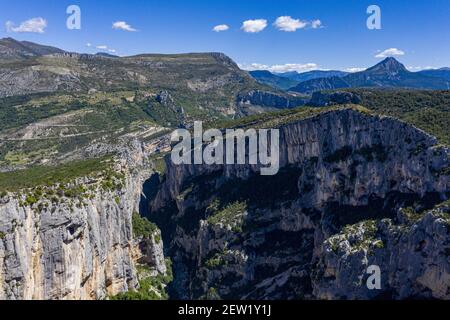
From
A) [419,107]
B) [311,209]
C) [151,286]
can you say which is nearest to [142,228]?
[151,286]

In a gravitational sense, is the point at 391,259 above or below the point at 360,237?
below

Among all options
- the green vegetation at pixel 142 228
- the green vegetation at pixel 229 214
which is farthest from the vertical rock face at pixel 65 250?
the green vegetation at pixel 229 214

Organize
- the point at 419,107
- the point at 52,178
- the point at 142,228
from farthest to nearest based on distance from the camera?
1. the point at 142,228
2. the point at 419,107
3. the point at 52,178

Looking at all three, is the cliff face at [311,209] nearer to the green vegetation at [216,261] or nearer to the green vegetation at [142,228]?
the green vegetation at [216,261]

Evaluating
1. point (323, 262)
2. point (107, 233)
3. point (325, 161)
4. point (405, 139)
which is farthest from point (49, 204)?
point (405, 139)

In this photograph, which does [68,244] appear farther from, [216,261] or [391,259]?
[391,259]

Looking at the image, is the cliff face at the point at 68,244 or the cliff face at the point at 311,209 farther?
the cliff face at the point at 311,209
